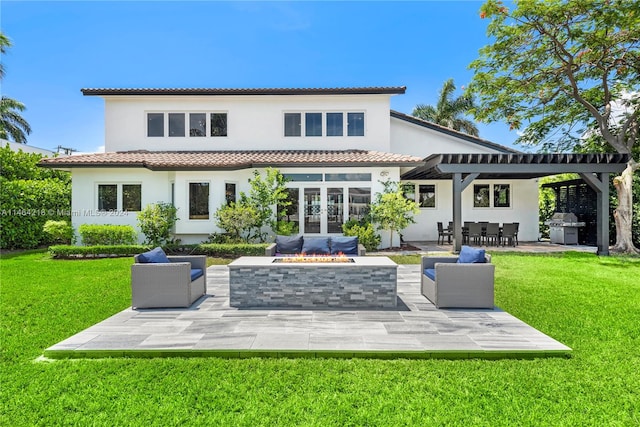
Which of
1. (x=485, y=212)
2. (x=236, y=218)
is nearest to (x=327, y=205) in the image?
(x=236, y=218)

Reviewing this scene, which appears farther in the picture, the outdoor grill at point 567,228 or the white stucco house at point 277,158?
the outdoor grill at point 567,228

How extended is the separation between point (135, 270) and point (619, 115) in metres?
20.9

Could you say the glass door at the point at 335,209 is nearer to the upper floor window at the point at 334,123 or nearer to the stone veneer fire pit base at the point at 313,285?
the upper floor window at the point at 334,123

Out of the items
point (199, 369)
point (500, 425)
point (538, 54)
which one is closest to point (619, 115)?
point (538, 54)

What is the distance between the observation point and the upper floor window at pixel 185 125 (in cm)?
1683

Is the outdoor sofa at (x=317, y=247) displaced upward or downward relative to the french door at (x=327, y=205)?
downward

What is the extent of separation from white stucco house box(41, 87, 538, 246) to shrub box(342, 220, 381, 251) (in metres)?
0.65

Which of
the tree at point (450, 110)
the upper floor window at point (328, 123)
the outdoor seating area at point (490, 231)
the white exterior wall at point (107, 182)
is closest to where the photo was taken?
the white exterior wall at point (107, 182)

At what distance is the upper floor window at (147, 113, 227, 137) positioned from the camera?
16.8 meters

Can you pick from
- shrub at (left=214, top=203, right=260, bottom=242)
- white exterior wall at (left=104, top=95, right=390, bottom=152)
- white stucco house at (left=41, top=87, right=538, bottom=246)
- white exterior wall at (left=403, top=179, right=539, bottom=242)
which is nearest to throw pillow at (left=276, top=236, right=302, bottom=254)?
shrub at (left=214, top=203, right=260, bottom=242)

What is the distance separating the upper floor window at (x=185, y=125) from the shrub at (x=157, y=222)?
14.9ft

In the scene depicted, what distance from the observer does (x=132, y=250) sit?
12.9 metres

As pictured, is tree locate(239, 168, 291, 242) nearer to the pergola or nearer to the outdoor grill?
the pergola

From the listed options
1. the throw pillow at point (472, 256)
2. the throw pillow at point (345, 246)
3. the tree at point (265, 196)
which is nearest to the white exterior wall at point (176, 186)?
the tree at point (265, 196)
